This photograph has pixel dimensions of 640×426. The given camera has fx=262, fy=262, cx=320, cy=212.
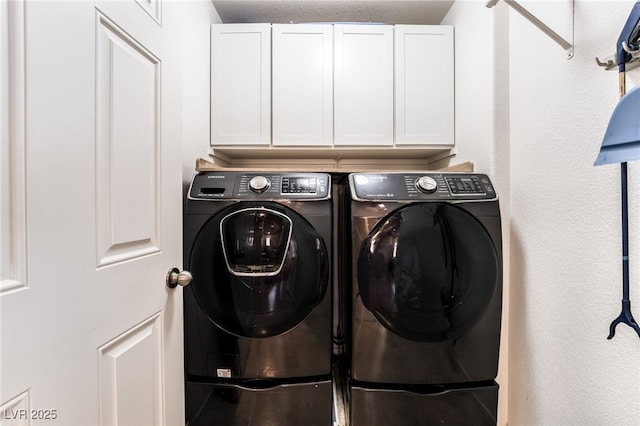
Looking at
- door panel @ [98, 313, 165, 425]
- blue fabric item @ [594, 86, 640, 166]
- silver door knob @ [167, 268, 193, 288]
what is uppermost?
blue fabric item @ [594, 86, 640, 166]

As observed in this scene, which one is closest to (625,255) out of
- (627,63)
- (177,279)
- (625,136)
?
(625,136)

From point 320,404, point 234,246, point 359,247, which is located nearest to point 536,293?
point 359,247

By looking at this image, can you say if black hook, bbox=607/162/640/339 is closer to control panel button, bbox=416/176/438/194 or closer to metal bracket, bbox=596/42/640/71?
metal bracket, bbox=596/42/640/71

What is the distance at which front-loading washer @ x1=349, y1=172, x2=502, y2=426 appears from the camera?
0.95m

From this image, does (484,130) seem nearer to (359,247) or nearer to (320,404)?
(359,247)

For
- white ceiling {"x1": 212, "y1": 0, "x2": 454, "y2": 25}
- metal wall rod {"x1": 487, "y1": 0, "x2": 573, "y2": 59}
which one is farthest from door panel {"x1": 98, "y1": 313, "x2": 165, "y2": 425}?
white ceiling {"x1": 212, "y1": 0, "x2": 454, "y2": 25}

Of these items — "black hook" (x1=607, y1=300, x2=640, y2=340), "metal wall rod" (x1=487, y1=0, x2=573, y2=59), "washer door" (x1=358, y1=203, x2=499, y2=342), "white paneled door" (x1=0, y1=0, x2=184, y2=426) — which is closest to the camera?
"white paneled door" (x1=0, y1=0, x2=184, y2=426)

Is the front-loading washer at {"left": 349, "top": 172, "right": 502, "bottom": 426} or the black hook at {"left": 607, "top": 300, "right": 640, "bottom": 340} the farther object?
the front-loading washer at {"left": 349, "top": 172, "right": 502, "bottom": 426}

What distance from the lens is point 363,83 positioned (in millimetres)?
1418

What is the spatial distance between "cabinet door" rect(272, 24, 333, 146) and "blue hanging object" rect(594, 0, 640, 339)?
1.05m

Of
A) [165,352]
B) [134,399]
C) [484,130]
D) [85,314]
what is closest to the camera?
[85,314]

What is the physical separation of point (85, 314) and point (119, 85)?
0.51 meters

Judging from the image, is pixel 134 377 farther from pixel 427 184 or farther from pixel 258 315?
pixel 427 184

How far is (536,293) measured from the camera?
979mm
